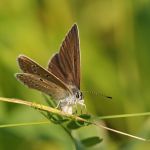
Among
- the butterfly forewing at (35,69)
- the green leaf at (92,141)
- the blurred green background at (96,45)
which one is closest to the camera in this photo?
the green leaf at (92,141)

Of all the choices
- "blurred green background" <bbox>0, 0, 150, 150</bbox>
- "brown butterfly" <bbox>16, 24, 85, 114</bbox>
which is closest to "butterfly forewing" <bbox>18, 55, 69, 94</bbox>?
"brown butterfly" <bbox>16, 24, 85, 114</bbox>

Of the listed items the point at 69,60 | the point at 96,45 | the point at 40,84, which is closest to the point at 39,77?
the point at 40,84

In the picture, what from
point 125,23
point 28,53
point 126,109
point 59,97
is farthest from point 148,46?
point 59,97

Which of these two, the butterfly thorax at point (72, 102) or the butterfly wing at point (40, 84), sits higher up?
the butterfly wing at point (40, 84)

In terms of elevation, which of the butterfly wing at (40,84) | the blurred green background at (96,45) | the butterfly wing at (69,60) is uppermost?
the blurred green background at (96,45)

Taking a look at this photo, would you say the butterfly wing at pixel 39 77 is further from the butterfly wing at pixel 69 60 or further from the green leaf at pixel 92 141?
the green leaf at pixel 92 141

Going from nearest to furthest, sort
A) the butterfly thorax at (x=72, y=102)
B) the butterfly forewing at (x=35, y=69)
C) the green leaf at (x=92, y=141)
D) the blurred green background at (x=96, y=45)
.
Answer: the green leaf at (x=92, y=141) < the butterfly forewing at (x=35, y=69) < the butterfly thorax at (x=72, y=102) < the blurred green background at (x=96, y=45)

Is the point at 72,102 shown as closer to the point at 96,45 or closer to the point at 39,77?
the point at 39,77

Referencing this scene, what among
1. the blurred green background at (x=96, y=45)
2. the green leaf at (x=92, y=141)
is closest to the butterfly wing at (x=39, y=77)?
the green leaf at (x=92, y=141)
